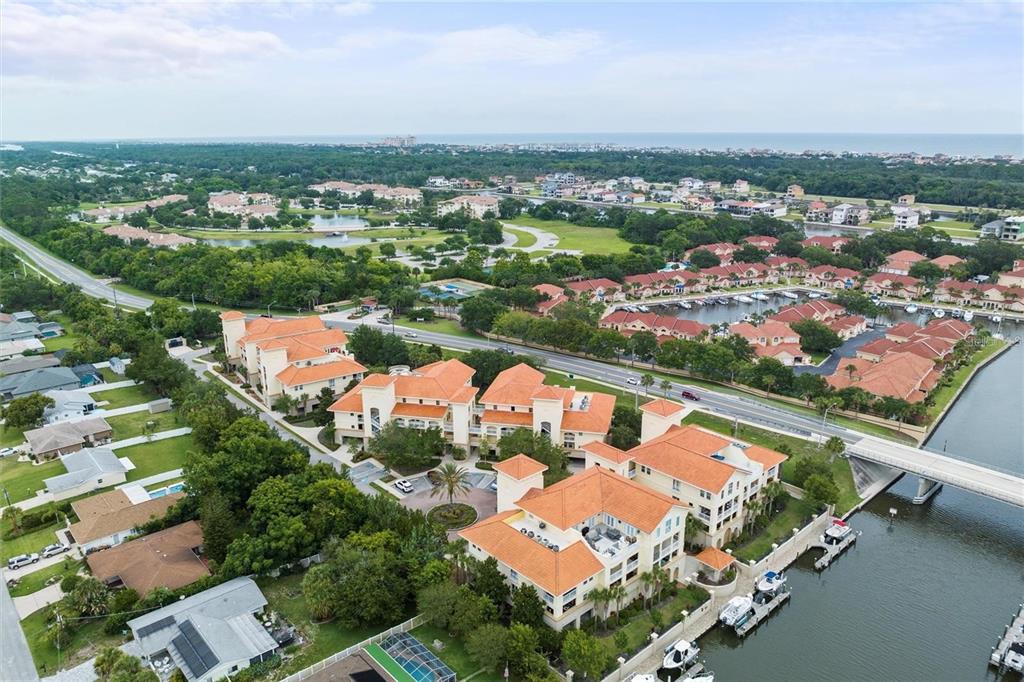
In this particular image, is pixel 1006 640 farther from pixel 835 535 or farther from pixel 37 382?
pixel 37 382

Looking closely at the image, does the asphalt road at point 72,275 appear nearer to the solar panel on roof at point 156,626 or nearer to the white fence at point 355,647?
the solar panel on roof at point 156,626

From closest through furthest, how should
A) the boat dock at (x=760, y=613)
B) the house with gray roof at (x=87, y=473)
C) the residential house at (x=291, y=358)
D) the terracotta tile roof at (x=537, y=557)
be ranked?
the terracotta tile roof at (x=537, y=557)
the boat dock at (x=760, y=613)
the house with gray roof at (x=87, y=473)
the residential house at (x=291, y=358)

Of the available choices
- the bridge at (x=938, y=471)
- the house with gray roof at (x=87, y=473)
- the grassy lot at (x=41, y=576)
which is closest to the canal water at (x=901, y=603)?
the bridge at (x=938, y=471)

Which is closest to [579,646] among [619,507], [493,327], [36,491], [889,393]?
[619,507]

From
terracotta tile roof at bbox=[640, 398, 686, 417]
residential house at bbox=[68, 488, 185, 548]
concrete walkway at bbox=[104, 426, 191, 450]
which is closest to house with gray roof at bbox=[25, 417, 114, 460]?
concrete walkway at bbox=[104, 426, 191, 450]

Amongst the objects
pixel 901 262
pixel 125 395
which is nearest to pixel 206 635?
pixel 125 395

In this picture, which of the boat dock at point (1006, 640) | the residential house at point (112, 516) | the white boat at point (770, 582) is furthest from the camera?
the residential house at point (112, 516)
